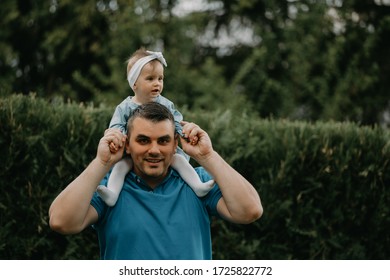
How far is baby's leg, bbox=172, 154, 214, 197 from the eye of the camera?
3100mm

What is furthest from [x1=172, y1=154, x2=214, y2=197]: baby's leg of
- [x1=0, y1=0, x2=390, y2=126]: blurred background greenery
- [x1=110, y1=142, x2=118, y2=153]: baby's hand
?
[x1=0, y1=0, x2=390, y2=126]: blurred background greenery

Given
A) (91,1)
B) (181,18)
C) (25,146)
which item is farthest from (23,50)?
(25,146)

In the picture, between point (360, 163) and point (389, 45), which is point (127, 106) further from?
point (389, 45)

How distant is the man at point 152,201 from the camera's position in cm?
292

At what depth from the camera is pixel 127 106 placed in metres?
3.76

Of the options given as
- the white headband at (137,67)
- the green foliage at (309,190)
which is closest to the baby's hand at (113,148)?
the white headband at (137,67)

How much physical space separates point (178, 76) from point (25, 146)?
6834 mm

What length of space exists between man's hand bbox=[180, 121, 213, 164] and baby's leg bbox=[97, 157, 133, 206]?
334 mm

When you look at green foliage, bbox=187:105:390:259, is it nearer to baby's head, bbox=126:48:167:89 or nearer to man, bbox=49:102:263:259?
baby's head, bbox=126:48:167:89

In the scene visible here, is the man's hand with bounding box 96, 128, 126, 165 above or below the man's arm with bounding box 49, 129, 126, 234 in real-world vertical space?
above

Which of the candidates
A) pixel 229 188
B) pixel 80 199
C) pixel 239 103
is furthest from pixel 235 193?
pixel 239 103

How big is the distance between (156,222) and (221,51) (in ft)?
37.2

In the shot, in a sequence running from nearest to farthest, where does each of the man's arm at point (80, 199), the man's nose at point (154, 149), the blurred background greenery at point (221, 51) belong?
the man's arm at point (80, 199), the man's nose at point (154, 149), the blurred background greenery at point (221, 51)

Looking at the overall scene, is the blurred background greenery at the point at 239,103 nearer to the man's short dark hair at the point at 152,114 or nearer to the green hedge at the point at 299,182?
the green hedge at the point at 299,182
